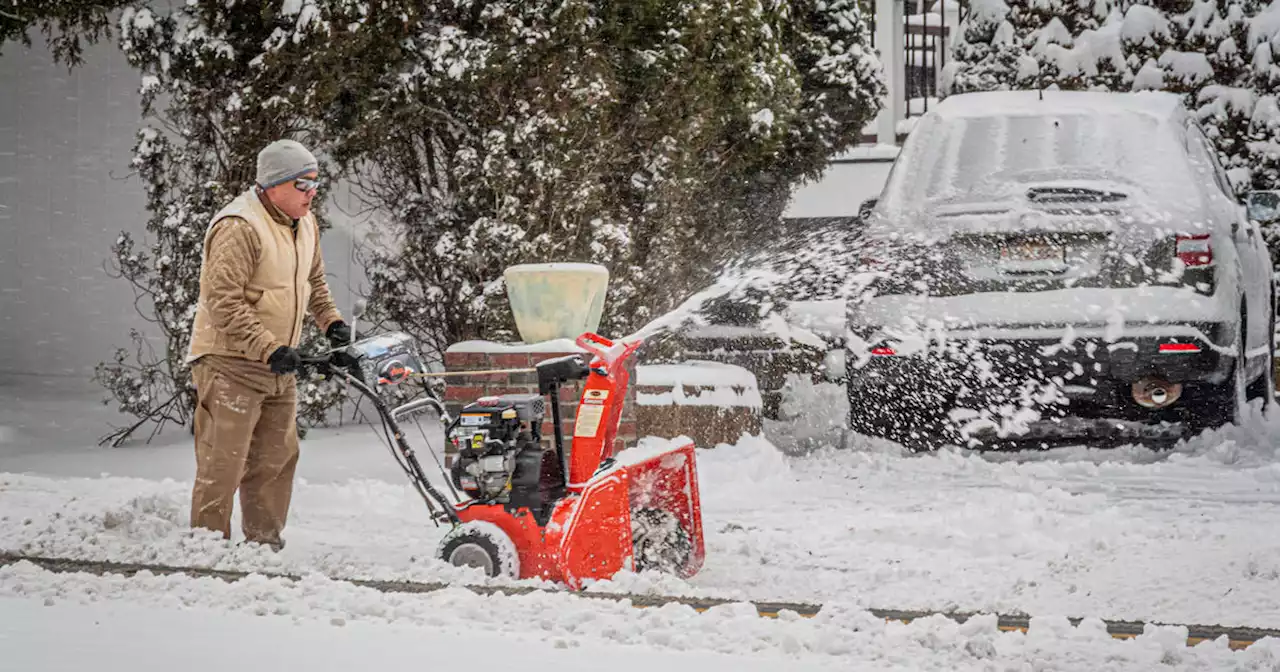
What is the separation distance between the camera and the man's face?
225 inches

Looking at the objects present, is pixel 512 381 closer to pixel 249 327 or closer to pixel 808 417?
pixel 249 327

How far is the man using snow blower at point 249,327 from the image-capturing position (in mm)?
5539

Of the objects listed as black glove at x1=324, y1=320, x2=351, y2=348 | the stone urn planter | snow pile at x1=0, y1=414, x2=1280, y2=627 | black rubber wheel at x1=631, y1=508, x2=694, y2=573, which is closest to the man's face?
black glove at x1=324, y1=320, x2=351, y2=348

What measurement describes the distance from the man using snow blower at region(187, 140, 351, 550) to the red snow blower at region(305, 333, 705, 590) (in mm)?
359

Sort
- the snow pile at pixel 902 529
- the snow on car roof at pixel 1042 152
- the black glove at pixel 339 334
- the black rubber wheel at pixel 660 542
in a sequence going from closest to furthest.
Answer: the snow pile at pixel 902 529 < the black rubber wheel at pixel 660 542 < the black glove at pixel 339 334 < the snow on car roof at pixel 1042 152

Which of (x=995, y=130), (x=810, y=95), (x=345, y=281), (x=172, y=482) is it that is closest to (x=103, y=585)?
(x=172, y=482)

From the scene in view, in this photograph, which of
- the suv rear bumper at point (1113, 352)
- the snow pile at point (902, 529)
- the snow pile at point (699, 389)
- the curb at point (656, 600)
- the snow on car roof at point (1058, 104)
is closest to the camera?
the curb at point (656, 600)

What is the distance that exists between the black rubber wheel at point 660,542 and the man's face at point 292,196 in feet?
5.66

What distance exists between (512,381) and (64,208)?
275 inches

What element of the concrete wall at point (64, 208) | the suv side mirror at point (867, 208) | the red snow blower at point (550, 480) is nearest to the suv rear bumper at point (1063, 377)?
the suv side mirror at point (867, 208)

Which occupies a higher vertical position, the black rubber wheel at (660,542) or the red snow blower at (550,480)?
the red snow blower at (550,480)

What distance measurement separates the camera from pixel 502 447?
16.9 feet

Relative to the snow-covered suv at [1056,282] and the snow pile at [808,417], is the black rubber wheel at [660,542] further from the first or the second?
the snow pile at [808,417]

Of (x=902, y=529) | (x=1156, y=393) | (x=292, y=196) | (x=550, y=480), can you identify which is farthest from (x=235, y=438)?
(x=1156, y=393)
